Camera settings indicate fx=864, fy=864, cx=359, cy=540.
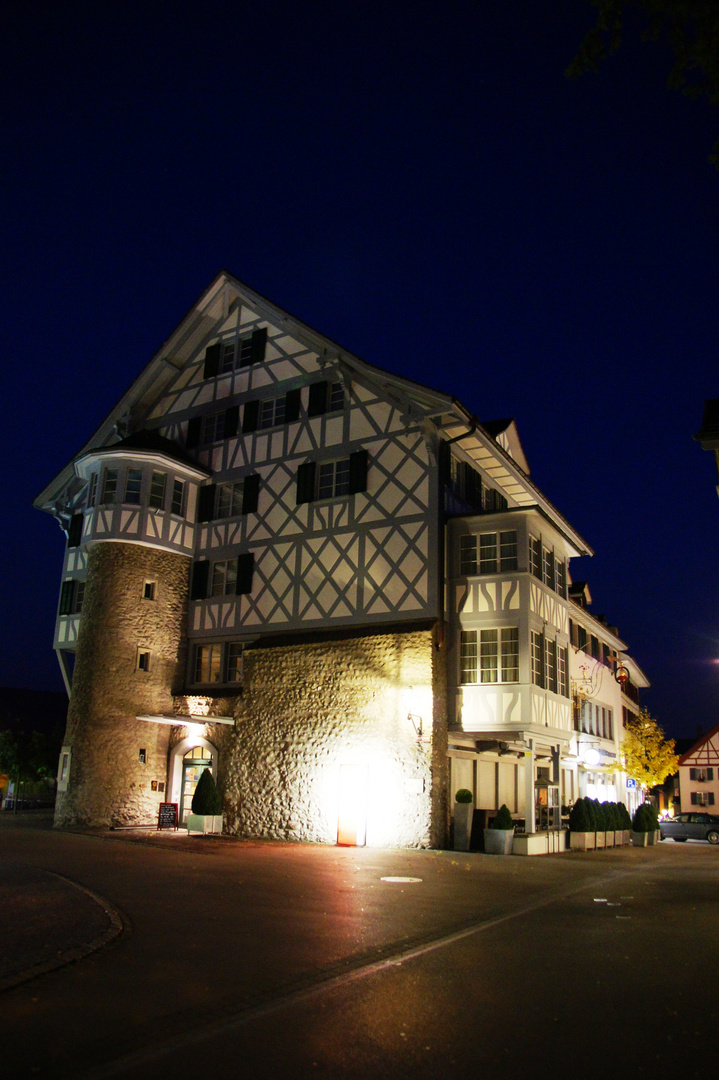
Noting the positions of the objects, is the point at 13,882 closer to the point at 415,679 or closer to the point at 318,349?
the point at 415,679

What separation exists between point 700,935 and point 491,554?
14033mm

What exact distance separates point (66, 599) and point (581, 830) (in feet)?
59.5

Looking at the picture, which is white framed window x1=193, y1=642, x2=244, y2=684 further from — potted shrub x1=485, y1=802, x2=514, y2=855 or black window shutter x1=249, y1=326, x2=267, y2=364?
black window shutter x1=249, y1=326, x2=267, y2=364

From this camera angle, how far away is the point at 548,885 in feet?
48.3

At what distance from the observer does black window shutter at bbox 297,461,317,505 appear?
25.4m

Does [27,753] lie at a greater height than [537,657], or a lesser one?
lesser

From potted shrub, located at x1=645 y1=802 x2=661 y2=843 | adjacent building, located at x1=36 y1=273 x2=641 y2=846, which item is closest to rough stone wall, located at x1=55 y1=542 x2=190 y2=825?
adjacent building, located at x1=36 y1=273 x2=641 y2=846

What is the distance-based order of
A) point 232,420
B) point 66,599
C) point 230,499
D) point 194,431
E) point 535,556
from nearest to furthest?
point 535,556 → point 230,499 → point 232,420 → point 194,431 → point 66,599

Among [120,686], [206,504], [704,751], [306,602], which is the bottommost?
[704,751]

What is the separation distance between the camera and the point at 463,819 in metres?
21.6

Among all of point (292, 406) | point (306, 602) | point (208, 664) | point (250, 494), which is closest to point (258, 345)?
point (292, 406)

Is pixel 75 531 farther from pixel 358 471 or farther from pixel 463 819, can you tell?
pixel 463 819

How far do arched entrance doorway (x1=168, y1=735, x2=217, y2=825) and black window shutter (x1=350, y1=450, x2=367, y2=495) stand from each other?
8926 millimetres

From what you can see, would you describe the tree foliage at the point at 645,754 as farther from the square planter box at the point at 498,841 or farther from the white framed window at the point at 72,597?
the white framed window at the point at 72,597
